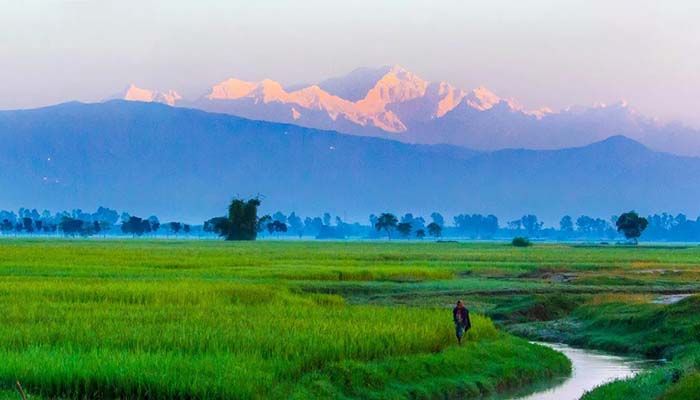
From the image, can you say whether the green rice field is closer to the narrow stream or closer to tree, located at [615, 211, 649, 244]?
the narrow stream

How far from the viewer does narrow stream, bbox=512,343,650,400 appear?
27.6m

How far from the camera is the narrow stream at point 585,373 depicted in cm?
2764

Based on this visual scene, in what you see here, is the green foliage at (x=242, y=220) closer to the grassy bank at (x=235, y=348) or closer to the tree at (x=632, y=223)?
the tree at (x=632, y=223)

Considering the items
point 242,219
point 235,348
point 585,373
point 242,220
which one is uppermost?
point 242,219

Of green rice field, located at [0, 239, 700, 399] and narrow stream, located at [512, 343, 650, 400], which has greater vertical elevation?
green rice field, located at [0, 239, 700, 399]

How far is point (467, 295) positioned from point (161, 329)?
2720 centimetres

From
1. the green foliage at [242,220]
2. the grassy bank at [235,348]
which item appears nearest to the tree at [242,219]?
the green foliage at [242,220]

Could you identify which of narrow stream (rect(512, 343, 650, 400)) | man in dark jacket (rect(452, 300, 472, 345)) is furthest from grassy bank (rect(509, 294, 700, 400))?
man in dark jacket (rect(452, 300, 472, 345))

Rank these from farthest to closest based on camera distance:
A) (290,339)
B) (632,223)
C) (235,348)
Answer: (632,223)
(290,339)
(235,348)

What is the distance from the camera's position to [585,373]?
→ 31219mm

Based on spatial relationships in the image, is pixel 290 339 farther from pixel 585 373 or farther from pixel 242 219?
pixel 242 219

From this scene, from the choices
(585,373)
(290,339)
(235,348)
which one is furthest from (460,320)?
(235,348)

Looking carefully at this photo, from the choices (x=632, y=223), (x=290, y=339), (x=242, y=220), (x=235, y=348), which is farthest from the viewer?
(x=632, y=223)

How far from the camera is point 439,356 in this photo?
90.1 ft
